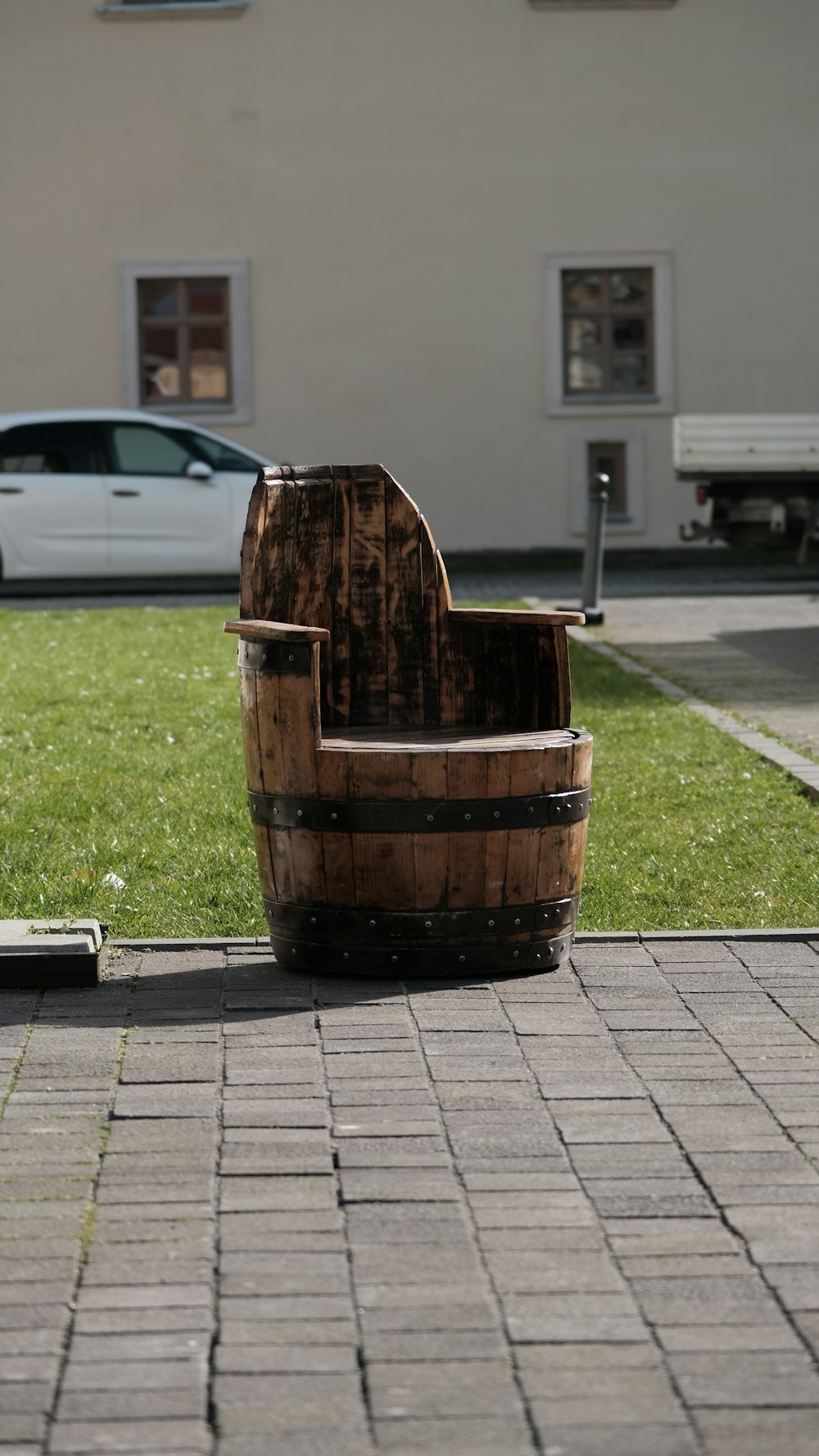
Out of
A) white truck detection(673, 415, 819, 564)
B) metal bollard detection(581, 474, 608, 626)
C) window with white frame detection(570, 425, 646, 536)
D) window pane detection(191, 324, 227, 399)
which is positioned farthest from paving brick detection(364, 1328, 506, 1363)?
window pane detection(191, 324, 227, 399)

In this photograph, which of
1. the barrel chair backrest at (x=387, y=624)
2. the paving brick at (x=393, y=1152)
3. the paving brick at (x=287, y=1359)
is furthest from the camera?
the barrel chair backrest at (x=387, y=624)

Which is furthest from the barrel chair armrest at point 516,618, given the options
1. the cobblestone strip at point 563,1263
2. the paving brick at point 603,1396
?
the paving brick at point 603,1396

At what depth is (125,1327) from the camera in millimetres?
2971

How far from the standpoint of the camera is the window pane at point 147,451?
19.0 m

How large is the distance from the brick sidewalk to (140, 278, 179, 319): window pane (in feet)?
65.3

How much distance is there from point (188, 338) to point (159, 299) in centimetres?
56

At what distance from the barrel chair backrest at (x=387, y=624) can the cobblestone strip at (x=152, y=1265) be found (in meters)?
1.32

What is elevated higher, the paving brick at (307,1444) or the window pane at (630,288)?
the window pane at (630,288)

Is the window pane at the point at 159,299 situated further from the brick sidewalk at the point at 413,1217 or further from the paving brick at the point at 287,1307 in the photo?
the paving brick at the point at 287,1307

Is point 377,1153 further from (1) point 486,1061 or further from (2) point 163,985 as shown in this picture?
(2) point 163,985

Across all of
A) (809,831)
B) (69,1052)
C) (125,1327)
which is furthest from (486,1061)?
(809,831)

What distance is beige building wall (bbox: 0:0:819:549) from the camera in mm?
23484

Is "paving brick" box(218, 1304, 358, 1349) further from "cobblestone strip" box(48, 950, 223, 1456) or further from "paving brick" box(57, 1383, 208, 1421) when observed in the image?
"paving brick" box(57, 1383, 208, 1421)

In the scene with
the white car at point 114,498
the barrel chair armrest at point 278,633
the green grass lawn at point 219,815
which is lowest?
the green grass lawn at point 219,815
